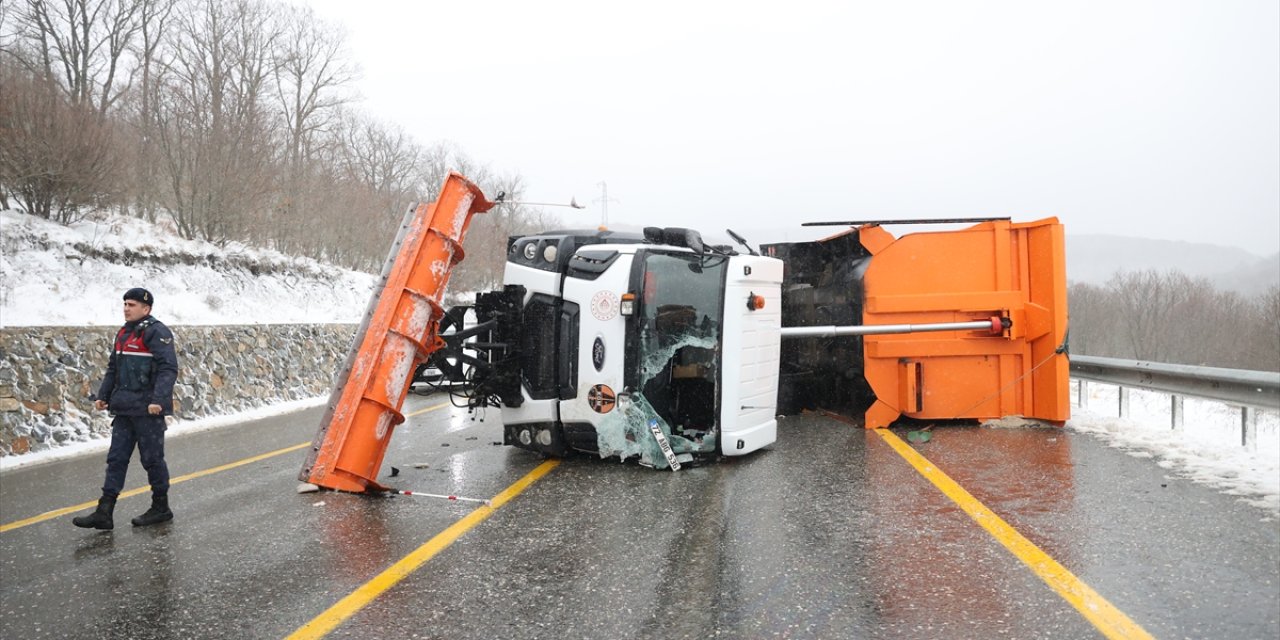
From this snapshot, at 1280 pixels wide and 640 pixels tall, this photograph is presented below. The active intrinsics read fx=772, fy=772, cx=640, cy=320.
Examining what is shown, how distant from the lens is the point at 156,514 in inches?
209

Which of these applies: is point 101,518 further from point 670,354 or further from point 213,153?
point 213,153

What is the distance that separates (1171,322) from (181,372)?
4895cm

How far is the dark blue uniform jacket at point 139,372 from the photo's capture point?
5398 mm

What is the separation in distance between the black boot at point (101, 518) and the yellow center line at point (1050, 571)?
5.63 metres

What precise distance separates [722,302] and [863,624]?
3.84 meters

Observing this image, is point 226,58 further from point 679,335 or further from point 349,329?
point 679,335

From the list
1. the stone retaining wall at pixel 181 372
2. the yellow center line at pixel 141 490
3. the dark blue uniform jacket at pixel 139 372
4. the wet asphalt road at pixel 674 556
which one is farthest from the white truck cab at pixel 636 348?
the stone retaining wall at pixel 181 372

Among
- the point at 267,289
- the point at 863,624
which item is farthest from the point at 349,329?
the point at 863,624

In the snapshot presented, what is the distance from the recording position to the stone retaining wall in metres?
9.12

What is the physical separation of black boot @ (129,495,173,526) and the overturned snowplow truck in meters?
0.88

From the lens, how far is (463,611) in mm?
3494

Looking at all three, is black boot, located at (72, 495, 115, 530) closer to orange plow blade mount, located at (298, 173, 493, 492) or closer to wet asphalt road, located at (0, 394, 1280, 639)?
wet asphalt road, located at (0, 394, 1280, 639)

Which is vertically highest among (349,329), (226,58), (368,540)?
(226,58)

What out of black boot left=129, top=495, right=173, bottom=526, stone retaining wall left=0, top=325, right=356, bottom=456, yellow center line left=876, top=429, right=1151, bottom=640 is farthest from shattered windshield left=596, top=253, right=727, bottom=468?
stone retaining wall left=0, top=325, right=356, bottom=456
